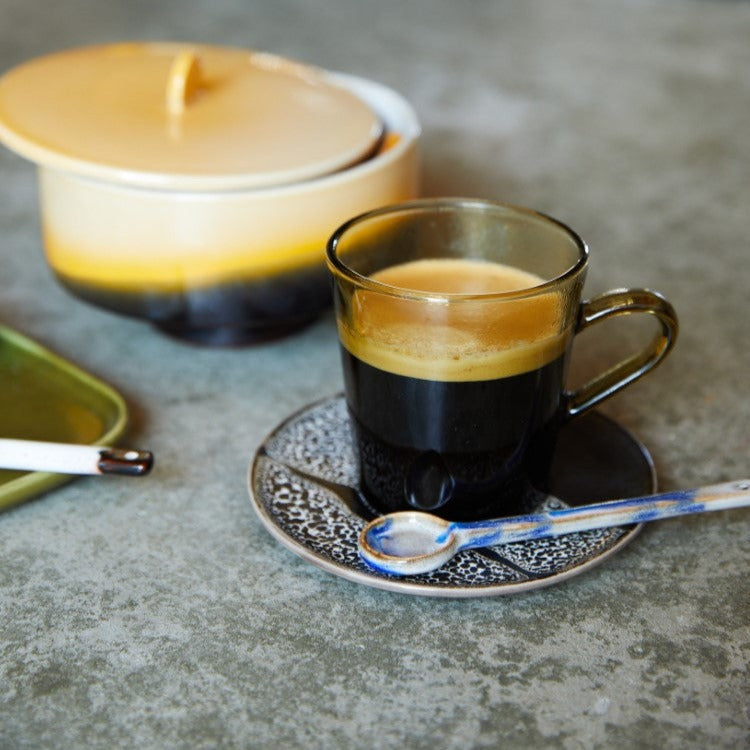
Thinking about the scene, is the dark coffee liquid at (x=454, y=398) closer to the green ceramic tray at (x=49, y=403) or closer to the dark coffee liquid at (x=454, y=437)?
the dark coffee liquid at (x=454, y=437)

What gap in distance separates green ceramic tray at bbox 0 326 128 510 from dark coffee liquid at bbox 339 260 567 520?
0.54 feet

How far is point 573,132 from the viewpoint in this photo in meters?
1.22

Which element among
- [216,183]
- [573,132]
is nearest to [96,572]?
[216,183]

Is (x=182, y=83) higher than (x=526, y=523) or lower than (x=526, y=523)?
higher

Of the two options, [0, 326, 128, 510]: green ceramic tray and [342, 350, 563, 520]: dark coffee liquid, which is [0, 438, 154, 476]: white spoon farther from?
[342, 350, 563, 520]: dark coffee liquid

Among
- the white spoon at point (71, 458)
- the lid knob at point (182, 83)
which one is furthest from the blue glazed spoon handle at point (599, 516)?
the lid knob at point (182, 83)

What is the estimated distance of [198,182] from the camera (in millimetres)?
601

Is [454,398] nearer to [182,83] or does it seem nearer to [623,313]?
[623,313]

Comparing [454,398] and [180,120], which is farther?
[180,120]

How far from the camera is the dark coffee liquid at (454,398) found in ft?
1.56

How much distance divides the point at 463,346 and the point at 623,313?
0.29 feet

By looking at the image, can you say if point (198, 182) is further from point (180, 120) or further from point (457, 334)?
point (457, 334)

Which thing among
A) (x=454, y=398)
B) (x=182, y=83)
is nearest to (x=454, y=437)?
(x=454, y=398)

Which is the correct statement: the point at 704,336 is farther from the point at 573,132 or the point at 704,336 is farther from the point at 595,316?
the point at 573,132
